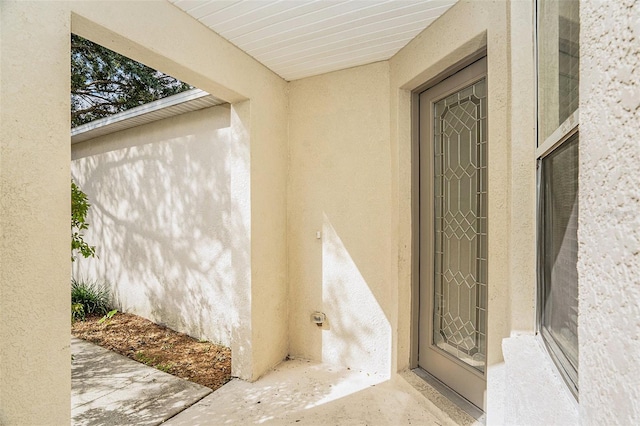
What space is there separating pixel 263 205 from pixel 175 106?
209 cm

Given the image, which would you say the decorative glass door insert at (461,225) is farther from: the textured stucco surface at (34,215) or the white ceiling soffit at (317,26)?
the textured stucco surface at (34,215)

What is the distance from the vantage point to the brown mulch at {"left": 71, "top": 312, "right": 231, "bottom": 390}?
3.83 meters

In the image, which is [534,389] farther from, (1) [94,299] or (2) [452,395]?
(1) [94,299]

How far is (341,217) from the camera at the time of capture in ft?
12.4

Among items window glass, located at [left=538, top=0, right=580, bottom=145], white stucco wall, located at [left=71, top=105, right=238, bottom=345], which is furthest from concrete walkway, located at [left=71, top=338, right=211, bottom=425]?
window glass, located at [left=538, top=0, right=580, bottom=145]

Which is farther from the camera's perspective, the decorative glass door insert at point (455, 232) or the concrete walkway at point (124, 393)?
the concrete walkway at point (124, 393)

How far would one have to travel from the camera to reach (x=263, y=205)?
3682 millimetres

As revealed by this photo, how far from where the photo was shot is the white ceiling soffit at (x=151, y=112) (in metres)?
4.29

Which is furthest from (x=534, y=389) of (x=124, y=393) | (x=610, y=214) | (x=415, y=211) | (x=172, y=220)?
(x=172, y=220)

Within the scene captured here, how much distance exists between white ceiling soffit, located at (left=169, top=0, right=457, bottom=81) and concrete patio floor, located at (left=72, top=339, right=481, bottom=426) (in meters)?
3.29

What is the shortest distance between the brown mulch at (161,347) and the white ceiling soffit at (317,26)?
3506 mm

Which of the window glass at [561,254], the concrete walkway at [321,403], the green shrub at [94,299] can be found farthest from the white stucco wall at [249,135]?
the green shrub at [94,299]

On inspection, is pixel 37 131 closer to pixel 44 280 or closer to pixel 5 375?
pixel 44 280

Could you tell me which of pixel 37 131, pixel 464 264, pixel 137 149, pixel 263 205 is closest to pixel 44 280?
pixel 37 131
